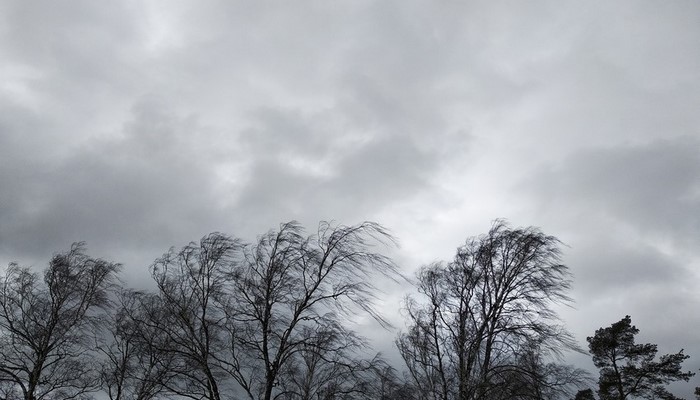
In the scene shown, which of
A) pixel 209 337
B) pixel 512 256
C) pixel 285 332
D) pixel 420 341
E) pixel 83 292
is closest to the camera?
pixel 285 332

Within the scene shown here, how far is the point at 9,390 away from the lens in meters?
24.0

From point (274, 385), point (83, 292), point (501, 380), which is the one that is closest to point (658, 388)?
point (501, 380)

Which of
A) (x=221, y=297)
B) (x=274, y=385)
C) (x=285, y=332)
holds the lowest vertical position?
(x=274, y=385)

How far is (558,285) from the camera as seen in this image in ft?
54.2

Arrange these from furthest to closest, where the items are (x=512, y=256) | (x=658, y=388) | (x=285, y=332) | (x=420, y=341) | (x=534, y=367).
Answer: (x=658, y=388) → (x=420, y=341) → (x=512, y=256) → (x=534, y=367) → (x=285, y=332)

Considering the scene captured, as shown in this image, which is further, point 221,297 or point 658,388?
point 658,388

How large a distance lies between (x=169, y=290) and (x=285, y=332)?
4.28 meters

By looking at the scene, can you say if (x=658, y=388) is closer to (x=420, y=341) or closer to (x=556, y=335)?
(x=420, y=341)

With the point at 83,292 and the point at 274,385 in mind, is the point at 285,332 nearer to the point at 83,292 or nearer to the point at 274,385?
the point at 274,385

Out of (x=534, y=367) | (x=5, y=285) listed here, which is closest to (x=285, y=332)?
(x=534, y=367)

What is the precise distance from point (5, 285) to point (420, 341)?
65.7 ft

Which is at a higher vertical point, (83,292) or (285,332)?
(83,292)

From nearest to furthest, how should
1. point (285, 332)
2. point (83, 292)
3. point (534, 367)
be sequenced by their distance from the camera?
point (285, 332) < point (534, 367) < point (83, 292)

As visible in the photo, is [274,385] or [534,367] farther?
[534,367]
